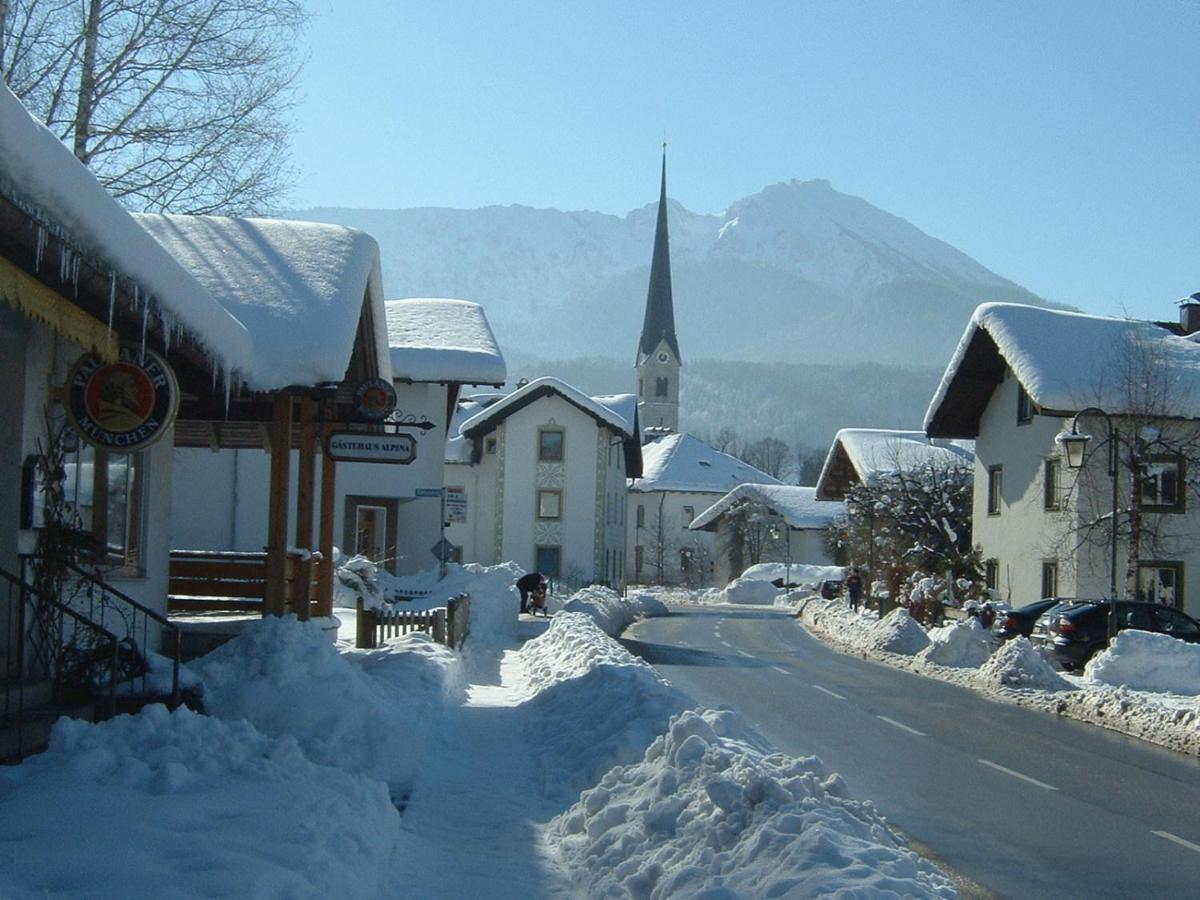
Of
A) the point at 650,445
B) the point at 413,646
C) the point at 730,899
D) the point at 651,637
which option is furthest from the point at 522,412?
the point at 730,899

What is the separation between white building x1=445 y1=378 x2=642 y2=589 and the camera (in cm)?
6481

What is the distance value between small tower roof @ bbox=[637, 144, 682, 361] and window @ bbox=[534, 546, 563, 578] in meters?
55.9

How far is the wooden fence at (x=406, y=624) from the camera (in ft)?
66.8

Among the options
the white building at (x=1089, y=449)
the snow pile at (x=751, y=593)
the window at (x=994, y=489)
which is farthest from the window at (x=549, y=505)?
the white building at (x=1089, y=449)

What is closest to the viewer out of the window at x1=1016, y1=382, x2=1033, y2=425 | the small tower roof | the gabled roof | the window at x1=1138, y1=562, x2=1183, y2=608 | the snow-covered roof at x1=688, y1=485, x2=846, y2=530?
the window at x1=1138, y1=562, x2=1183, y2=608

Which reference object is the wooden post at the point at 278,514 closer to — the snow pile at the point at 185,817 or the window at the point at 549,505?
the snow pile at the point at 185,817

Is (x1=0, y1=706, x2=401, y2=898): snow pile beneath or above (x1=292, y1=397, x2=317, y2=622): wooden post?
beneath

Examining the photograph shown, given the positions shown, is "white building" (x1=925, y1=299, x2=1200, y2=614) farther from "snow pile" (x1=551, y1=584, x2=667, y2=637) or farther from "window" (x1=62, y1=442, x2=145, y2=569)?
"window" (x1=62, y1=442, x2=145, y2=569)

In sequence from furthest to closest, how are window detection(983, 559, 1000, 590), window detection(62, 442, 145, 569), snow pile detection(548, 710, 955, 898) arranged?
window detection(983, 559, 1000, 590) → window detection(62, 442, 145, 569) → snow pile detection(548, 710, 955, 898)

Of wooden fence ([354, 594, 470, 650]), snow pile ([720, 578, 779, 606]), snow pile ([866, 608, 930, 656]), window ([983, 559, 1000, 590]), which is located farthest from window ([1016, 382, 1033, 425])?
snow pile ([720, 578, 779, 606])

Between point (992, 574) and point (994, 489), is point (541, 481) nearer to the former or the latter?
point (994, 489)

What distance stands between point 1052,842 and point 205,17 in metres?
21.5

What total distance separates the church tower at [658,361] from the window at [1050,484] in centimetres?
8110

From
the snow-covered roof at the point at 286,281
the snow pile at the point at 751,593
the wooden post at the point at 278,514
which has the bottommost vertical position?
the snow pile at the point at 751,593
